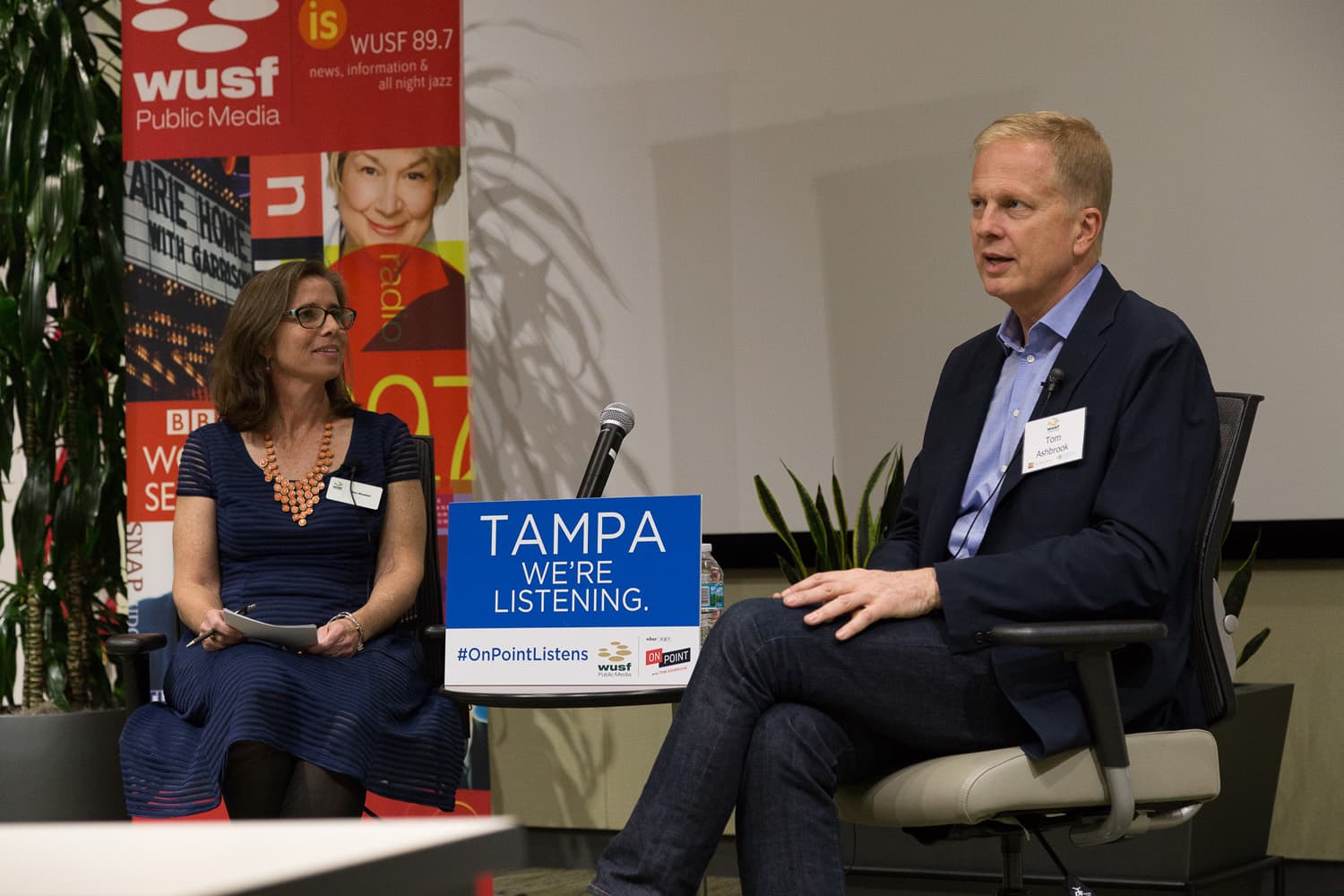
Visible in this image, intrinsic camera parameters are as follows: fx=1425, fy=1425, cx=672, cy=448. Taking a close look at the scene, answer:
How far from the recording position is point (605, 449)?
2.51 meters

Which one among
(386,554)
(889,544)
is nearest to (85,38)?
(386,554)

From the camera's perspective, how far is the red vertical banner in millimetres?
3850

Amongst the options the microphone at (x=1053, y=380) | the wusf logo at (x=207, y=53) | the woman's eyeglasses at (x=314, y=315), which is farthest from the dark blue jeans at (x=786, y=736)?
the wusf logo at (x=207, y=53)

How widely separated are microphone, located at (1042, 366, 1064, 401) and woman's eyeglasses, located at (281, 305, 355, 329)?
5.29 feet

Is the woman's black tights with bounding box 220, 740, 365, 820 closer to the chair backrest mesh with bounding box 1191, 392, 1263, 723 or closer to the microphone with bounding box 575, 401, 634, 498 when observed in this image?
the microphone with bounding box 575, 401, 634, 498

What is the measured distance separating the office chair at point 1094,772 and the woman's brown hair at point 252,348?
5.51ft

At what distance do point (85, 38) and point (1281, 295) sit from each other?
3196 millimetres

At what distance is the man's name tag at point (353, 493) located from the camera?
10.0ft

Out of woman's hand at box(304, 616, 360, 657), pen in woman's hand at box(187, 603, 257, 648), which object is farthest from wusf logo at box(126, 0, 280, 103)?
woman's hand at box(304, 616, 360, 657)

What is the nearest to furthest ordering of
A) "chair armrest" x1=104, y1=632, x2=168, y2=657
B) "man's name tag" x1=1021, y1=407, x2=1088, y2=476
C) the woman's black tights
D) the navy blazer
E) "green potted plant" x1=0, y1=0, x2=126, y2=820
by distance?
the navy blazer
"man's name tag" x1=1021, y1=407, x2=1088, y2=476
the woman's black tights
"chair armrest" x1=104, y1=632, x2=168, y2=657
"green potted plant" x1=0, y1=0, x2=126, y2=820

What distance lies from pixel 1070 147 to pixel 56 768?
289 cm

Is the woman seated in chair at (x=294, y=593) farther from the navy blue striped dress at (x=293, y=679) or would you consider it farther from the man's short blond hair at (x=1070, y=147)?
the man's short blond hair at (x=1070, y=147)

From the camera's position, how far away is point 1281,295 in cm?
337

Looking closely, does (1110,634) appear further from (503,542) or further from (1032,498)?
(503,542)
